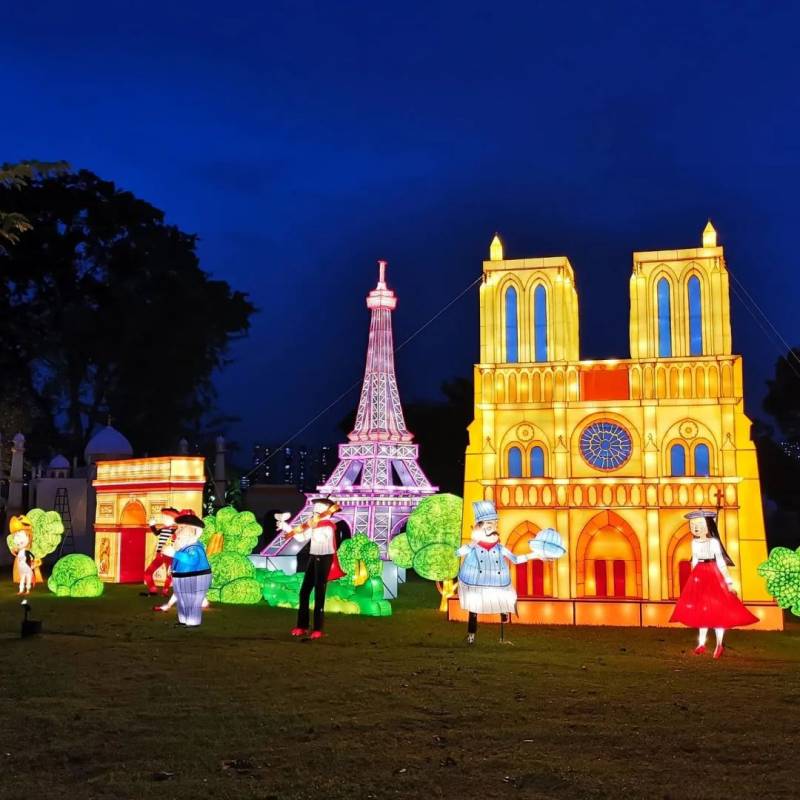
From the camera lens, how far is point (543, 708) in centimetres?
888

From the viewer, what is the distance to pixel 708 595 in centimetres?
1338

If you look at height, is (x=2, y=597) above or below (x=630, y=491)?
below

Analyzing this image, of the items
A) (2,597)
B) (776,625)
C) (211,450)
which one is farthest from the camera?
(211,450)

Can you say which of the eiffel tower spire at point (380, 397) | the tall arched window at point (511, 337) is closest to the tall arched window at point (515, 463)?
the tall arched window at point (511, 337)

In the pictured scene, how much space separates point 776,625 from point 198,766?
12.8 metres

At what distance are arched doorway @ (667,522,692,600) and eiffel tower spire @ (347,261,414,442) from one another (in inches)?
748

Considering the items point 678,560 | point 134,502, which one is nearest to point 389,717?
point 678,560

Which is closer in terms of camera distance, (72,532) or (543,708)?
(543,708)

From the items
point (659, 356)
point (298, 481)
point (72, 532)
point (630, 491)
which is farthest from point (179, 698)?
point (298, 481)

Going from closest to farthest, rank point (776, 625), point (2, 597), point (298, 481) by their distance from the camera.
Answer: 1. point (776, 625)
2. point (2, 597)
3. point (298, 481)

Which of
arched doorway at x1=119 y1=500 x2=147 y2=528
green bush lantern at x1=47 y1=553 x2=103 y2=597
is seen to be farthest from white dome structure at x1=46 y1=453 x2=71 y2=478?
green bush lantern at x1=47 y1=553 x2=103 y2=597

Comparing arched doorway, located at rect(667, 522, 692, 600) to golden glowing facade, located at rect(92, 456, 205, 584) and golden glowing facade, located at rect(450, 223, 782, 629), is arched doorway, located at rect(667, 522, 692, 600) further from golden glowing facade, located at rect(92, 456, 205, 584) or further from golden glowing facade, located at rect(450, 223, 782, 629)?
golden glowing facade, located at rect(92, 456, 205, 584)

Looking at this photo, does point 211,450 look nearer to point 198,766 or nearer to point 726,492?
point 726,492

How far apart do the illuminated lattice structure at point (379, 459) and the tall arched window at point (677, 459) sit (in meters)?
17.3
